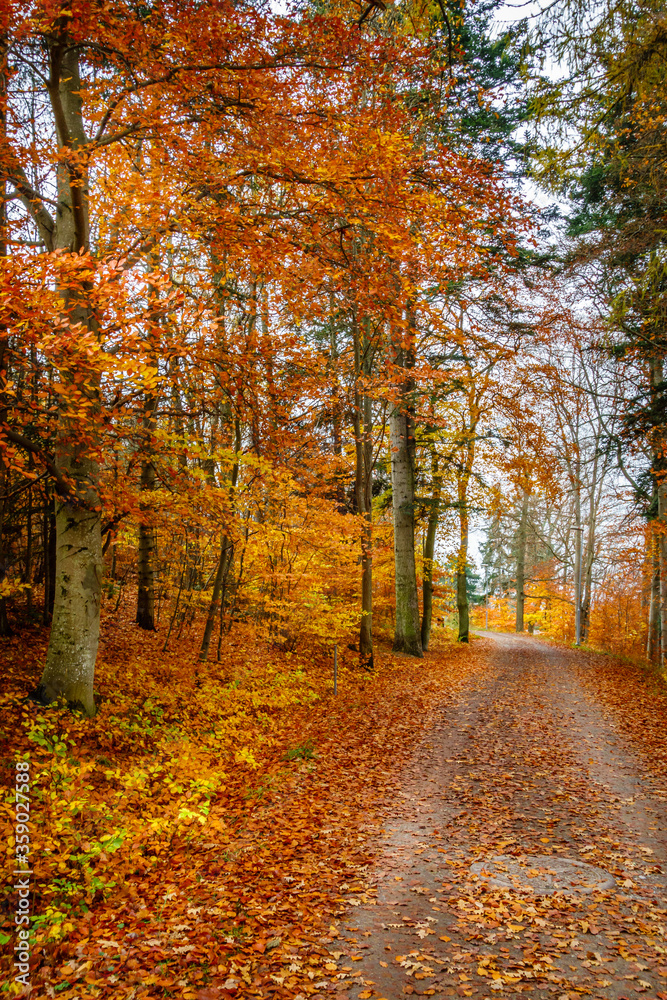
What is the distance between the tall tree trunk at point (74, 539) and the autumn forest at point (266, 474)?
0.13 feet

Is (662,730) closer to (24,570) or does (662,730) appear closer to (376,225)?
(376,225)

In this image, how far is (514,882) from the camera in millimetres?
4664

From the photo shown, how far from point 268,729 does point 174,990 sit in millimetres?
5641

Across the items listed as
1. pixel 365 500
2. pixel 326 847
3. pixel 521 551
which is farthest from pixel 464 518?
pixel 326 847

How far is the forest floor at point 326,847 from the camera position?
3.61m

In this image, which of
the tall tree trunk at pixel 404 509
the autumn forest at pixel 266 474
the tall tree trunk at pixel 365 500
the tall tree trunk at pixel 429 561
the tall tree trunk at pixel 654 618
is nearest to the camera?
the autumn forest at pixel 266 474

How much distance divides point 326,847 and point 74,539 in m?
4.43

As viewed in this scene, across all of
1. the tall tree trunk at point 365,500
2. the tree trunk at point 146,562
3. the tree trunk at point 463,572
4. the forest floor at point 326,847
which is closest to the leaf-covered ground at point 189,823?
the forest floor at point 326,847

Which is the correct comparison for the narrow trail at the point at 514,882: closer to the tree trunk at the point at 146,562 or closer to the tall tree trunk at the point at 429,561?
the tree trunk at the point at 146,562

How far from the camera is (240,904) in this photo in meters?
4.32

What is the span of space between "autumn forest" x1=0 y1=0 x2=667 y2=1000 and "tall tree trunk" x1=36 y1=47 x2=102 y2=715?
0.13 feet

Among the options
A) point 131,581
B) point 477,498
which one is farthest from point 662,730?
point 131,581

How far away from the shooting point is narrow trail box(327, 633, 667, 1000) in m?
3.57

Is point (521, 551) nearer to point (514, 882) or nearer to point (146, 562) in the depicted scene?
point (146, 562)
